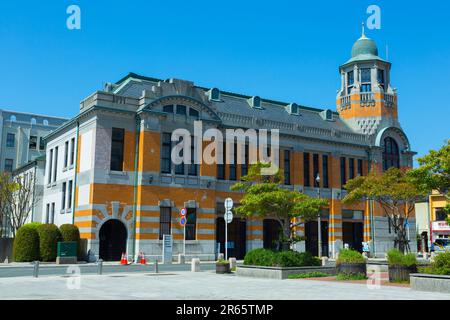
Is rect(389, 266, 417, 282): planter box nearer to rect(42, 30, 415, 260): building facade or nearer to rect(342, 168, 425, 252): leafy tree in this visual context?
rect(342, 168, 425, 252): leafy tree

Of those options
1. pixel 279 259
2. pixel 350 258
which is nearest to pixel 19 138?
pixel 279 259

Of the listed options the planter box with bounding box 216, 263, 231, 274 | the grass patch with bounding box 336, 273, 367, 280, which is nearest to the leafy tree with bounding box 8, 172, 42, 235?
the planter box with bounding box 216, 263, 231, 274

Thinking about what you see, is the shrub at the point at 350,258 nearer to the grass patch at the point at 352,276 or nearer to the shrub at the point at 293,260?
the grass patch at the point at 352,276

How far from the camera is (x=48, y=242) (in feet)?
113

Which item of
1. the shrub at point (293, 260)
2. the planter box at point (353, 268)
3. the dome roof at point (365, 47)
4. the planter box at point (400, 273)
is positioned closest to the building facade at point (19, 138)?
the dome roof at point (365, 47)

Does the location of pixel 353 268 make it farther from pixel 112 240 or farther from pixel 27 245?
pixel 27 245

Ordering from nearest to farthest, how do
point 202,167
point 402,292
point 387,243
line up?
point 402,292
point 202,167
point 387,243

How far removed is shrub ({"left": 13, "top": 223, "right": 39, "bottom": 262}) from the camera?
114ft

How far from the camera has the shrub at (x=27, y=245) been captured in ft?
114

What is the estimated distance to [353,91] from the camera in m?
54.6

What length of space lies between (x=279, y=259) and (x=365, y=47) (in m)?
38.9
